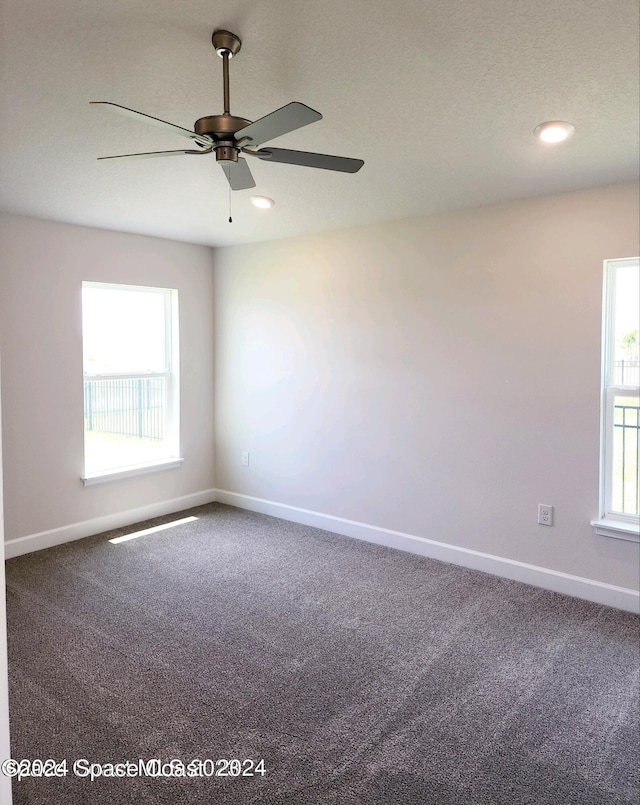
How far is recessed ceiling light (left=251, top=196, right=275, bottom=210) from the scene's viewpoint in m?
3.45

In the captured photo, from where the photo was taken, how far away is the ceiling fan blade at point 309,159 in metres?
1.93

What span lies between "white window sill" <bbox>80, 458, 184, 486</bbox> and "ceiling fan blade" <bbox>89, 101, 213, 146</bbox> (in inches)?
124

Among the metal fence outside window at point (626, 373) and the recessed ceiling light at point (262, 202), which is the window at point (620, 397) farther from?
the recessed ceiling light at point (262, 202)

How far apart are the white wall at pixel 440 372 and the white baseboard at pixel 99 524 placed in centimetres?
45

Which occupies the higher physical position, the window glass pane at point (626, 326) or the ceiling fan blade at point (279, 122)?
the ceiling fan blade at point (279, 122)

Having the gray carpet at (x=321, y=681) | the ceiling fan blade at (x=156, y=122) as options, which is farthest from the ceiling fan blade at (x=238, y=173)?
the gray carpet at (x=321, y=681)

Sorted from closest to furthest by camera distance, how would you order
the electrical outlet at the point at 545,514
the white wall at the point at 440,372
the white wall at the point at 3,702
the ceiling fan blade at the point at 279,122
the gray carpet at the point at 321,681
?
the white wall at the point at 3,702, the ceiling fan blade at the point at 279,122, the gray carpet at the point at 321,681, the white wall at the point at 440,372, the electrical outlet at the point at 545,514

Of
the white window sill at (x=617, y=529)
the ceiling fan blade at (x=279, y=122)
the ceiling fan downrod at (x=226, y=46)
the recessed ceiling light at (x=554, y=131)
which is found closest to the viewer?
the ceiling fan blade at (x=279, y=122)

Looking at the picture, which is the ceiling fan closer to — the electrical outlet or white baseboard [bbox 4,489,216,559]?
the electrical outlet

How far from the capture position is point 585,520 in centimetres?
328

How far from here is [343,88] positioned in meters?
2.01

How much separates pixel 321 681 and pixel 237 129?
7.28 feet

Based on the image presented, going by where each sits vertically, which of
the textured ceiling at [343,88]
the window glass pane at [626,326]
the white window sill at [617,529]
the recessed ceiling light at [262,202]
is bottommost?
the white window sill at [617,529]

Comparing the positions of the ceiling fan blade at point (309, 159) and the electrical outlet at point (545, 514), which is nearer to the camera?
the ceiling fan blade at point (309, 159)
